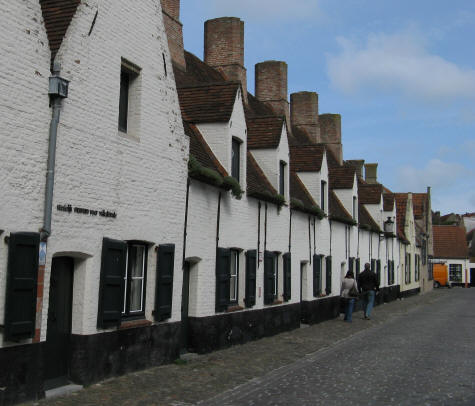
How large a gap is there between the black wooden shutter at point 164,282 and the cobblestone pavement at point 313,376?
100 cm

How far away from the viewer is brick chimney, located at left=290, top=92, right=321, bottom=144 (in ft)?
96.6

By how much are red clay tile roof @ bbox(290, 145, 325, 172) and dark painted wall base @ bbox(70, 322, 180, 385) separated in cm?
1123

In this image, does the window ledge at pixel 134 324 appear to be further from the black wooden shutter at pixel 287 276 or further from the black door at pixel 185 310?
the black wooden shutter at pixel 287 276

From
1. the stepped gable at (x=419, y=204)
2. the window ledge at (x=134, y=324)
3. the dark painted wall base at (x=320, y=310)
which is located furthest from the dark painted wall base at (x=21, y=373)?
the stepped gable at (x=419, y=204)

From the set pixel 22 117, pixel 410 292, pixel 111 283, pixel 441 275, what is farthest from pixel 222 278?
pixel 441 275

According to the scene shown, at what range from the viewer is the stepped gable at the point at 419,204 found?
5272 centimetres

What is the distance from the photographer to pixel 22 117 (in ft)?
25.1

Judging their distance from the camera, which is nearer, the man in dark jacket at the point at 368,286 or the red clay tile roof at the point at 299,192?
the red clay tile roof at the point at 299,192

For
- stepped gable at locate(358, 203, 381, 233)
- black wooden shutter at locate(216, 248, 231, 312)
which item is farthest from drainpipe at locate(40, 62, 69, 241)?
stepped gable at locate(358, 203, 381, 233)

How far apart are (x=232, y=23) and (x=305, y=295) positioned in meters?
10.3

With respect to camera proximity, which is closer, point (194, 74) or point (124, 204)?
point (124, 204)

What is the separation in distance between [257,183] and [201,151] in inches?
115

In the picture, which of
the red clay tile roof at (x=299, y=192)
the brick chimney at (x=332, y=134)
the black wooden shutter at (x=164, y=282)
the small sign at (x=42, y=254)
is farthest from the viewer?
the brick chimney at (x=332, y=134)

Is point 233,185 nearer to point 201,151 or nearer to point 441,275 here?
point 201,151
